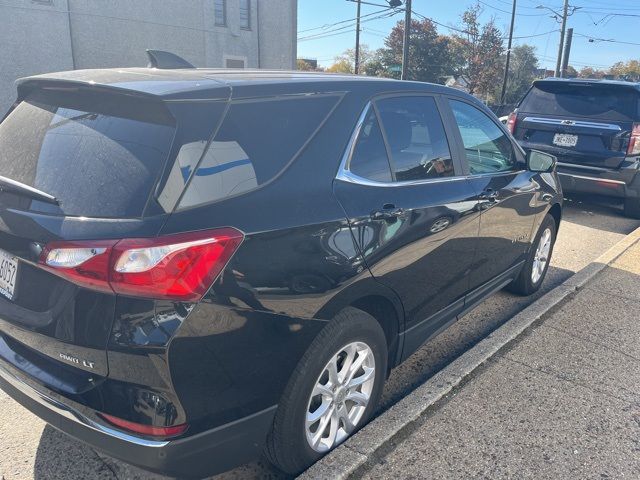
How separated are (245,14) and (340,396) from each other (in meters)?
23.8

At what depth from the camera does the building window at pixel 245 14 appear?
23.4 metres

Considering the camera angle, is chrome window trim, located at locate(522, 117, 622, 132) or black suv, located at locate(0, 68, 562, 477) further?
chrome window trim, located at locate(522, 117, 622, 132)

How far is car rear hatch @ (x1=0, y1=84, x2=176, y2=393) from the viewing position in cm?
185

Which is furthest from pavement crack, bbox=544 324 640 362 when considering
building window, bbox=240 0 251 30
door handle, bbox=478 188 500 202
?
building window, bbox=240 0 251 30

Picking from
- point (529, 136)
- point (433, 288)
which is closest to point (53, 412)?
point (433, 288)

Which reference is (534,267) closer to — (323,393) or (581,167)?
(323,393)

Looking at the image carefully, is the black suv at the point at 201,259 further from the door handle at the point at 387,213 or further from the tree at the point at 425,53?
the tree at the point at 425,53

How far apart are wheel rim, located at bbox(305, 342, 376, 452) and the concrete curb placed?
0.07 m

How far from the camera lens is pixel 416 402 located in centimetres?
287

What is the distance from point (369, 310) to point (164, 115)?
1349 millimetres

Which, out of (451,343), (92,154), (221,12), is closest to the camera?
(92,154)

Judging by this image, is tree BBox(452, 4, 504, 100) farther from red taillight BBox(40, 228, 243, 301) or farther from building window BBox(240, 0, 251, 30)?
red taillight BBox(40, 228, 243, 301)

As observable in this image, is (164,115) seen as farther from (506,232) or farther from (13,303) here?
(506,232)

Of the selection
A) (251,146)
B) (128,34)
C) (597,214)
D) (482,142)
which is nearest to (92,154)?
(251,146)
